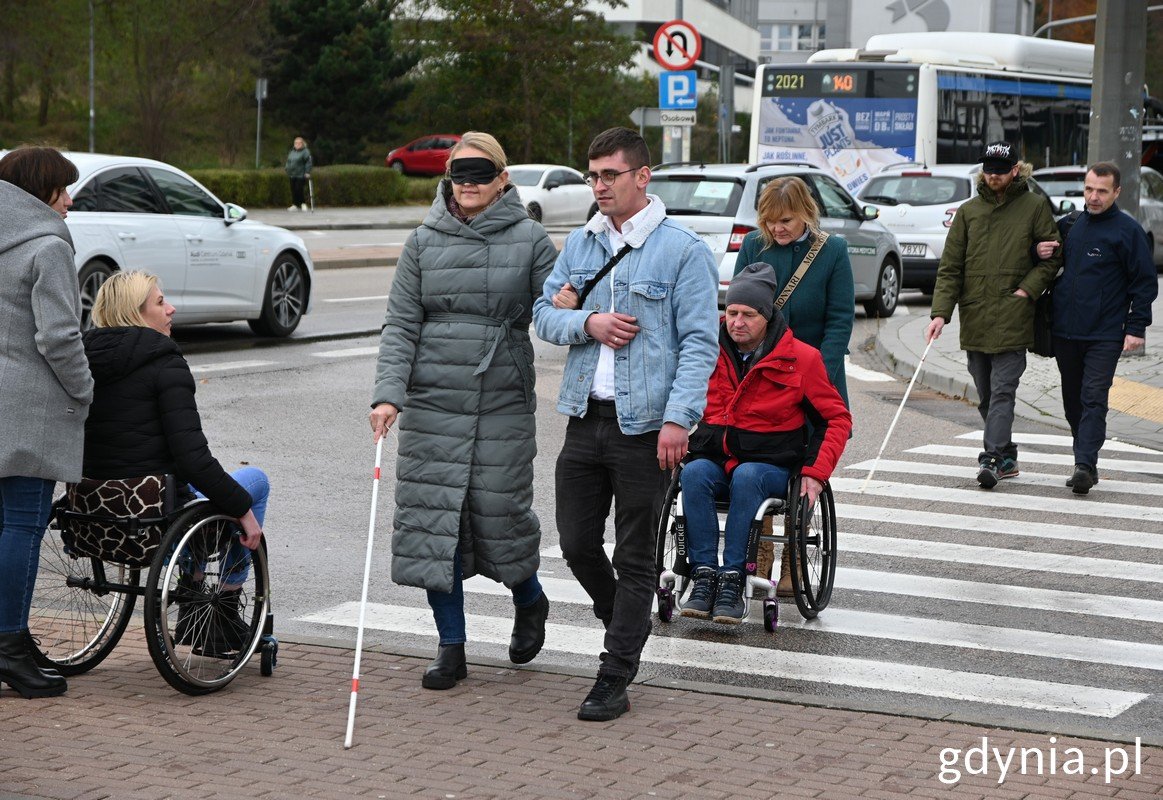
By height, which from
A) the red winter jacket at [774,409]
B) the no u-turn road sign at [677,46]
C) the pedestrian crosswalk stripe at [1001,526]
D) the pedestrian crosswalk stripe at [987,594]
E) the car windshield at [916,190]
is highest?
the no u-turn road sign at [677,46]

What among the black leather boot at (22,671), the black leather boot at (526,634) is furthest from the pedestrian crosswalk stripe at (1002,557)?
the black leather boot at (22,671)

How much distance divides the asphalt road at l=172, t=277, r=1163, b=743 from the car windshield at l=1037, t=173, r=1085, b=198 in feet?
40.7

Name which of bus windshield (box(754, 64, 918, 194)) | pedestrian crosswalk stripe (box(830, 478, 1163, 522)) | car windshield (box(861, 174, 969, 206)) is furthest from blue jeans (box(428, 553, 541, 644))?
bus windshield (box(754, 64, 918, 194))

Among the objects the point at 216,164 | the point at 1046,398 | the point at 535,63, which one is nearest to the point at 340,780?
the point at 1046,398

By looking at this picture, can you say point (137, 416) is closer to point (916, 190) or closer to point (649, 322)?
point (649, 322)

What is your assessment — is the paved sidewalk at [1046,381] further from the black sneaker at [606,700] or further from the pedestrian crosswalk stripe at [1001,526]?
the black sneaker at [606,700]

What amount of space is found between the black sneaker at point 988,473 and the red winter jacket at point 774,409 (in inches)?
131

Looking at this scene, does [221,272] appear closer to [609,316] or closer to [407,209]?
[609,316]

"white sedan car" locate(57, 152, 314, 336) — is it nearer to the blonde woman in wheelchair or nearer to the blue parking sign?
the blonde woman in wheelchair

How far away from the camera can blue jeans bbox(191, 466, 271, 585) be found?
5.81 meters

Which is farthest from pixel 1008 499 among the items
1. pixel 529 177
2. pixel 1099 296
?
pixel 529 177

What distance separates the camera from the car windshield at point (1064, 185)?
2405 centimetres

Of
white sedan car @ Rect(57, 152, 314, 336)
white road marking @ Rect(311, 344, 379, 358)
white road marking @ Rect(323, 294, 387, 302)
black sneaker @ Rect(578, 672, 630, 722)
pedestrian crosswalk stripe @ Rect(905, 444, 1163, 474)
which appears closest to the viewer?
black sneaker @ Rect(578, 672, 630, 722)

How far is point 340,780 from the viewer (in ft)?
15.7
